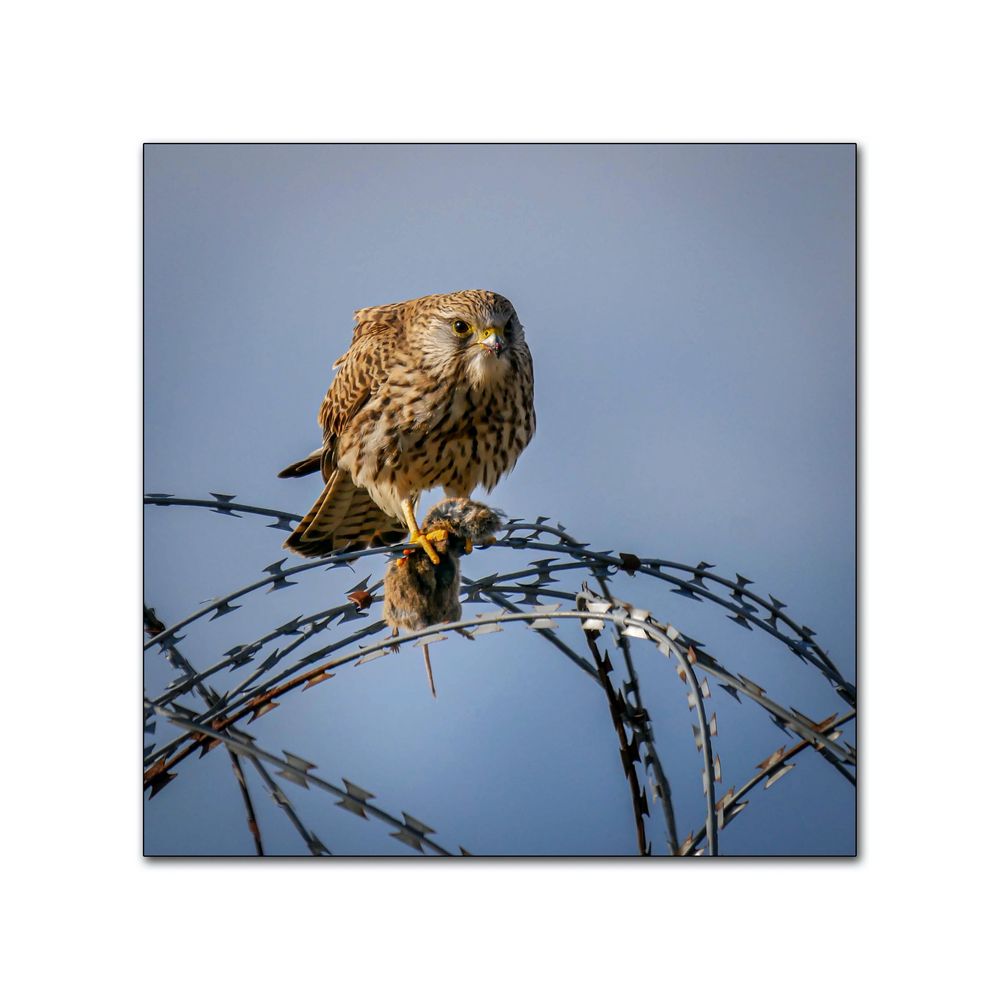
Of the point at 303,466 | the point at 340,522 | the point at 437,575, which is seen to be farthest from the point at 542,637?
the point at 303,466

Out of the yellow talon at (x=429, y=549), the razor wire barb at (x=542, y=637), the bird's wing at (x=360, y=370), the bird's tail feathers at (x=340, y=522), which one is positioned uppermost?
the bird's wing at (x=360, y=370)

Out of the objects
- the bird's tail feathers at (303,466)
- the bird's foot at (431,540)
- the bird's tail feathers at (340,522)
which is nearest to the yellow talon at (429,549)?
the bird's foot at (431,540)

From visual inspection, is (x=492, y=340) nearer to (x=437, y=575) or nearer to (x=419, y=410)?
(x=419, y=410)

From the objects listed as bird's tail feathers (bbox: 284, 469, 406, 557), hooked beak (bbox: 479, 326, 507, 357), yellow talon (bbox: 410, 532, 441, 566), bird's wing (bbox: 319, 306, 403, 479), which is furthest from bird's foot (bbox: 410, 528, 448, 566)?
hooked beak (bbox: 479, 326, 507, 357)

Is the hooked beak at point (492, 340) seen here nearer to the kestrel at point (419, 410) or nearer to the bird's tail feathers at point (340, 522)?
the kestrel at point (419, 410)

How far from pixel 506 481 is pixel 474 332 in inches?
11.4

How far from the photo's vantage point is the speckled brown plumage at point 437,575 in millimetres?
2766

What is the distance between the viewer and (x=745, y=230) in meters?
2.83

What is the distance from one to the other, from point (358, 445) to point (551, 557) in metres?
0.42

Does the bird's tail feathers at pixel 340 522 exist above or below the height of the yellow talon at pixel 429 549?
above
